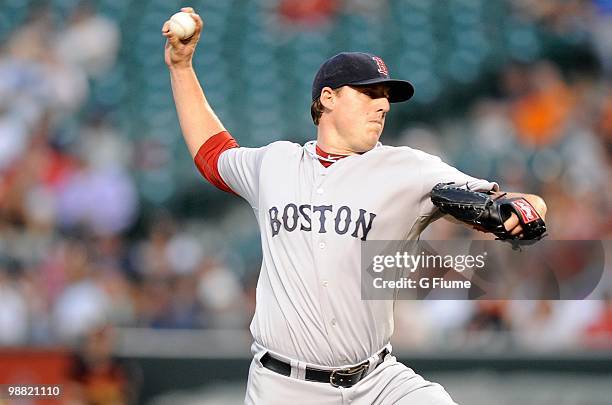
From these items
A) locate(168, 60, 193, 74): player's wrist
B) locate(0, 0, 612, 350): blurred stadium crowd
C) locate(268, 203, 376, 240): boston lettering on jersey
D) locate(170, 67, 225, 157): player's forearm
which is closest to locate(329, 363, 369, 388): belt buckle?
locate(268, 203, 376, 240): boston lettering on jersey

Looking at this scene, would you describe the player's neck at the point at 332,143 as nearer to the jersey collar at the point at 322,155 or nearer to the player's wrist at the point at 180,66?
the jersey collar at the point at 322,155

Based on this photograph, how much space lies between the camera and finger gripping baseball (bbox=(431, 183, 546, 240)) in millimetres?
3183

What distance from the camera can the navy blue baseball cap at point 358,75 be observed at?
3.69 m

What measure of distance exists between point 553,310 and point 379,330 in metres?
3.64

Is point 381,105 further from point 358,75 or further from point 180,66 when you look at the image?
point 180,66

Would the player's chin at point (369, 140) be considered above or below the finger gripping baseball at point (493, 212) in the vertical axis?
above

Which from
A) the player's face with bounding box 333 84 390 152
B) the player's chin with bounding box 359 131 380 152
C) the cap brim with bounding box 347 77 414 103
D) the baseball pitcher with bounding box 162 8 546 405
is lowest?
the baseball pitcher with bounding box 162 8 546 405

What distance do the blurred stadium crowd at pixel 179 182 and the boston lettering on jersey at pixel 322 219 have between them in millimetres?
3345

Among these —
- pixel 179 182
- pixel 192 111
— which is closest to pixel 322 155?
pixel 192 111

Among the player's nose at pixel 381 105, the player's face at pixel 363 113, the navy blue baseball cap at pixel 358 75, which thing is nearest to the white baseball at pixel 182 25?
the navy blue baseball cap at pixel 358 75

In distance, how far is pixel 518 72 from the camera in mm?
9727

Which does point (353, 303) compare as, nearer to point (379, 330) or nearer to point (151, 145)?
point (379, 330)

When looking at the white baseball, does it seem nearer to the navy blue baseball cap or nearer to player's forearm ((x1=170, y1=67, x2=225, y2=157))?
player's forearm ((x1=170, y1=67, x2=225, y2=157))

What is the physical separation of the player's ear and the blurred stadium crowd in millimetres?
3324
